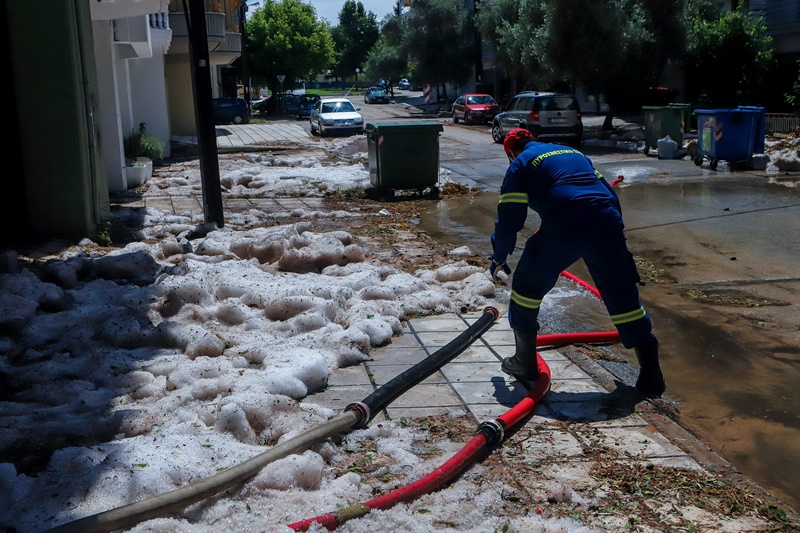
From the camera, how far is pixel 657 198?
1409 centimetres

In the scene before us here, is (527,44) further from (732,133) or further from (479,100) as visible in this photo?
(732,133)

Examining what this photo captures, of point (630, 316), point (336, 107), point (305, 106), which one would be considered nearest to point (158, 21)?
point (336, 107)

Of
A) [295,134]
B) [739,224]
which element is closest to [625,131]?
[295,134]

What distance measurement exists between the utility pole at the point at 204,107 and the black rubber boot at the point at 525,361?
6512 mm

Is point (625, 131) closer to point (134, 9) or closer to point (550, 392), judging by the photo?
point (134, 9)

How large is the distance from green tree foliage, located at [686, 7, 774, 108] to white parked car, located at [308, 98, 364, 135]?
1179 cm

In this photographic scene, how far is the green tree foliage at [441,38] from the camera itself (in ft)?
171

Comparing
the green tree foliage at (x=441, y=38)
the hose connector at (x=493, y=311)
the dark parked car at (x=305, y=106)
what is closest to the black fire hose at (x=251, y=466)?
the hose connector at (x=493, y=311)

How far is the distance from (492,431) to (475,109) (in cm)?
3543

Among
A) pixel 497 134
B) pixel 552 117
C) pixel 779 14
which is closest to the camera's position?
pixel 552 117

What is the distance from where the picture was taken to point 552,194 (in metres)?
5.13

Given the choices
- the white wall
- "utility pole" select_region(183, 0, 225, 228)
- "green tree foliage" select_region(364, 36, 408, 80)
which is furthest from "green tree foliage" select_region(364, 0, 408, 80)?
"utility pole" select_region(183, 0, 225, 228)

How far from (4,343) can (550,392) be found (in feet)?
11.8

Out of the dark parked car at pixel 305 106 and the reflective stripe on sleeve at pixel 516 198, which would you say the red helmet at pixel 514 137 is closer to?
the reflective stripe on sleeve at pixel 516 198
